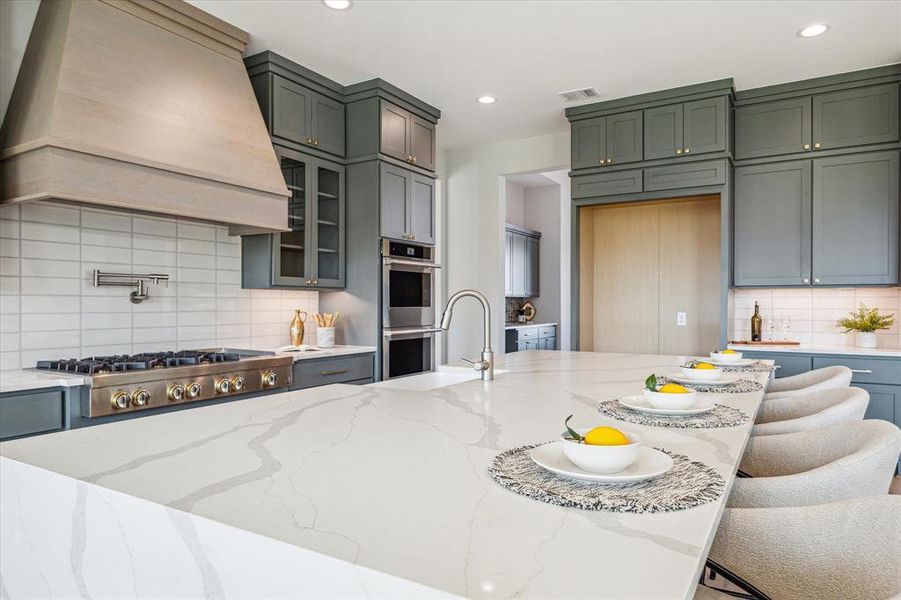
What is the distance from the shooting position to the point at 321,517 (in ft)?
2.57

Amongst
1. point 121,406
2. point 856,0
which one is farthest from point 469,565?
point 856,0

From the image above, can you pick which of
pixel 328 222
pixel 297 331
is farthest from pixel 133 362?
pixel 328 222

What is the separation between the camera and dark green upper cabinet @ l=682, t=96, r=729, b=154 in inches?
162

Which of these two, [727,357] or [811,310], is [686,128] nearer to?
[811,310]

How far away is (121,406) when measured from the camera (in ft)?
8.27

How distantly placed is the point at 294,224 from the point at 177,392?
4.73 ft

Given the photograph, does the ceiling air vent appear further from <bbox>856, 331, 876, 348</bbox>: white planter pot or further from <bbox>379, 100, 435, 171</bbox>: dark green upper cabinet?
<bbox>856, 331, 876, 348</bbox>: white planter pot

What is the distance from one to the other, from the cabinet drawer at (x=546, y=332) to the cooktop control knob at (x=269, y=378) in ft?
15.1

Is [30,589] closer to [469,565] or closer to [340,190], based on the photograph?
[469,565]

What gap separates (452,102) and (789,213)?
255 cm

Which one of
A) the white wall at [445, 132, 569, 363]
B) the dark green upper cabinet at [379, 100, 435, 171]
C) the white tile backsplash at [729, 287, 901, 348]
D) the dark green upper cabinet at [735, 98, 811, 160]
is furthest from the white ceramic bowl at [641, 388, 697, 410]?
the white wall at [445, 132, 569, 363]

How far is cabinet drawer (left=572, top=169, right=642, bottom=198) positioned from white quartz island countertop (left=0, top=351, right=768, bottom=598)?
330 centimetres

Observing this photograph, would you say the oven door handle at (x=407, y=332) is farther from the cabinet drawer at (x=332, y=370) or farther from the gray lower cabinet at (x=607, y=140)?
the gray lower cabinet at (x=607, y=140)

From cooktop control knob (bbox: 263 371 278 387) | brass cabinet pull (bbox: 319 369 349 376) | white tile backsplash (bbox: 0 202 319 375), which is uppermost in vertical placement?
white tile backsplash (bbox: 0 202 319 375)
